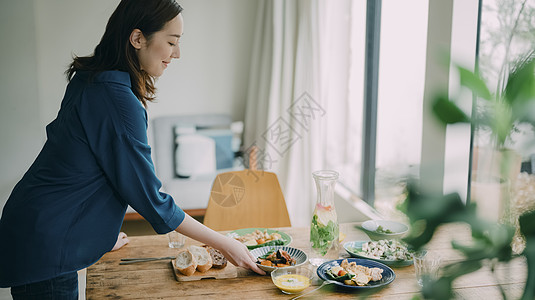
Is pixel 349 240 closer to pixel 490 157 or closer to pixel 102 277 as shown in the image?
pixel 102 277

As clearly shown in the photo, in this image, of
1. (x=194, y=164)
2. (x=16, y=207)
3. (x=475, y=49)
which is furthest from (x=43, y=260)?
(x=194, y=164)

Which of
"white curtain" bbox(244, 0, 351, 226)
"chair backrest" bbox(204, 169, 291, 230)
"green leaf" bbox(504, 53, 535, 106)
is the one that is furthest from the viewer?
"white curtain" bbox(244, 0, 351, 226)

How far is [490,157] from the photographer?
381mm

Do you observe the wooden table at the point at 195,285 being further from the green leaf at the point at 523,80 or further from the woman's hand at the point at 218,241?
the green leaf at the point at 523,80

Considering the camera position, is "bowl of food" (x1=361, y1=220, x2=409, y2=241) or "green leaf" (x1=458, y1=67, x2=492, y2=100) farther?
"bowl of food" (x1=361, y1=220, x2=409, y2=241)

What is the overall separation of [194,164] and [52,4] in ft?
5.92

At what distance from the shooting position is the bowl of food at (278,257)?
1.51 metres

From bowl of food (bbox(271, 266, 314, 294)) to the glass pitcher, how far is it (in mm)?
148

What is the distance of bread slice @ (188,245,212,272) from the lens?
4.85 feet

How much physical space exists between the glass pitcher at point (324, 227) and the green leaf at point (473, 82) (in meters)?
1.28

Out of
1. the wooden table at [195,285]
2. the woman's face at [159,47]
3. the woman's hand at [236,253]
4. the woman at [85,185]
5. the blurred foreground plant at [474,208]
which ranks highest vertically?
the woman's face at [159,47]

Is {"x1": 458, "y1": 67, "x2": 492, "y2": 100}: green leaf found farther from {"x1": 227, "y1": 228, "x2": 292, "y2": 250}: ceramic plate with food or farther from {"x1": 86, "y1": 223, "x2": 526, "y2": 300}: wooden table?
{"x1": 227, "y1": 228, "x2": 292, "y2": 250}: ceramic plate with food

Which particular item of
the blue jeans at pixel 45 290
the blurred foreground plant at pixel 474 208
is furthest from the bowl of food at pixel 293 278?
the blurred foreground plant at pixel 474 208

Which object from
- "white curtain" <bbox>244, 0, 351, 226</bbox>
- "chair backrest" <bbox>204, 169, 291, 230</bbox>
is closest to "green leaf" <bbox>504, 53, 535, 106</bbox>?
"chair backrest" <bbox>204, 169, 291, 230</bbox>
